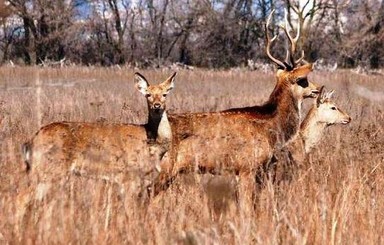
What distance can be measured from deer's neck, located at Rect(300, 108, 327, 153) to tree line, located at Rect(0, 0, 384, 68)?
37.4m

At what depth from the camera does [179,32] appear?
50188mm

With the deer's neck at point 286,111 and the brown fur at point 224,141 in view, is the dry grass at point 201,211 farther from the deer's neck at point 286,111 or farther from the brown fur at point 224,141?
the deer's neck at point 286,111

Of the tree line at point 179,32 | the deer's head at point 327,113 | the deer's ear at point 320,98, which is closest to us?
the deer's ear at point 320,98

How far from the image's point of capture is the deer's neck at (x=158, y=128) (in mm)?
7195

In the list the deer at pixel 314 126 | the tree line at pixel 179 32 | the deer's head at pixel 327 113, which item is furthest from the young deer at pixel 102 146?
the tree line at pixel 179 32

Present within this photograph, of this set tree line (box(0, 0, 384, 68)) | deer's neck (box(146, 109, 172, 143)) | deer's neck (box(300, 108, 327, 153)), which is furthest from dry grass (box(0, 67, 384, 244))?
tree line (box(0, 0, 384, 68))

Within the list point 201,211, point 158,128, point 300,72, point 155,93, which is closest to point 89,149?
point 158,128

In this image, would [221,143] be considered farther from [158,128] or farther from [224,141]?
[158,128]

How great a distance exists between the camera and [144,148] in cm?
711

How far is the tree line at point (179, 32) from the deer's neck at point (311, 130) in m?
37.4

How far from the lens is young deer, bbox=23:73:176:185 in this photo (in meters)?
6.41

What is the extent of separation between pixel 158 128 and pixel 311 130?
6.54 feet

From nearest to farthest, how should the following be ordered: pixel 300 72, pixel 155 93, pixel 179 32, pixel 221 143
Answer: pixel 221 143 → pixel 155 93 → pixel 300 72 → pixel 179 32

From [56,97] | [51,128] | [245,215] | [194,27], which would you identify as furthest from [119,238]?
[194,27]
